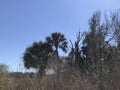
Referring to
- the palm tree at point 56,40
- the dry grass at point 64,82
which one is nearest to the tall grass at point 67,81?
the dry grass at point 64,82

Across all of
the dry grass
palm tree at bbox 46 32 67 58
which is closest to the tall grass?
the dry grass

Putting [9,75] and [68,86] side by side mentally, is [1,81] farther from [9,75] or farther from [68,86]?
[68,86]

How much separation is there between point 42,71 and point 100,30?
2634cm

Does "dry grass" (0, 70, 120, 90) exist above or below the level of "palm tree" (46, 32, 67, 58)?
below

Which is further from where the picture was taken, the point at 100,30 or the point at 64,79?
the point at 100,30

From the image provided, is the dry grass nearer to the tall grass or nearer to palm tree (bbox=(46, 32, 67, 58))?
the tall grass

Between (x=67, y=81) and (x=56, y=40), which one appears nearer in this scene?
(x=67, y=81)

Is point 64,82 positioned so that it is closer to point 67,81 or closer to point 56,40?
point 67,81

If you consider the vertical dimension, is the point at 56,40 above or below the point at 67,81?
above

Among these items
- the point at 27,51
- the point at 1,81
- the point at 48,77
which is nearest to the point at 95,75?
the point at 48,77

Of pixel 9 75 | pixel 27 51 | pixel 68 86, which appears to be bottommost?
pixel 68 86

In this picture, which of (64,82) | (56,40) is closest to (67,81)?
(64,82)

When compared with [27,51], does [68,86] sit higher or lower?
lower

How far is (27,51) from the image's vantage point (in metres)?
39.3
